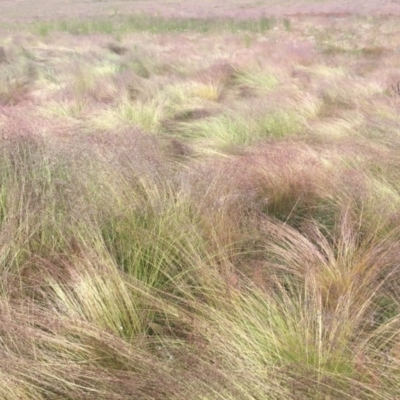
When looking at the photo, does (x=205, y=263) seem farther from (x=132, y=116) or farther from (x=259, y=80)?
(x=259, y=80)

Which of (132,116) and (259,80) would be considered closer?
(132,116)

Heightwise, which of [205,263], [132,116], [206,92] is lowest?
[205,263]

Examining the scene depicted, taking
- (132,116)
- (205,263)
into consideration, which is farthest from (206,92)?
(205,263)

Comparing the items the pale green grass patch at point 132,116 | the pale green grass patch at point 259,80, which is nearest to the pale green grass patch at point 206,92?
the pale green grass patch at point 259,80

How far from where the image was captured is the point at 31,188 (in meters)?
2.35

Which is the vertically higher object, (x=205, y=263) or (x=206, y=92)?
(x=206, y=92)

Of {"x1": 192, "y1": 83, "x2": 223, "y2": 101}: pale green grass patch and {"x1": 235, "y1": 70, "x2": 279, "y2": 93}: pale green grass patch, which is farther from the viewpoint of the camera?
{"x1": 235, "y1": 70, "x2": 279, "y2": 93}: pale green grass patch

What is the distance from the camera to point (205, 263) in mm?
1996

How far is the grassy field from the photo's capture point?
1.39 metres

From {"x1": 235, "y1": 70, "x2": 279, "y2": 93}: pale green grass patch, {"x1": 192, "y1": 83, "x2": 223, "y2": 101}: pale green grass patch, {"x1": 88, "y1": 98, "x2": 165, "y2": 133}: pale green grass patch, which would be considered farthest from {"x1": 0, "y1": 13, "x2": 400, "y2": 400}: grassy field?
{"x1": 235, "y1": 70, "x2": 279, "y2": 93}: pale green grass patch

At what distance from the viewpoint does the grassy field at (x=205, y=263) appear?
1388 mm

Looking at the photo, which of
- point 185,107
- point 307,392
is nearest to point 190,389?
point 307,392

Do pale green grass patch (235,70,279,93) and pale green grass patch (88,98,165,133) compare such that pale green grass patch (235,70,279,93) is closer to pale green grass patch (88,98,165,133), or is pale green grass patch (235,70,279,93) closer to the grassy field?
pale green grass patch (88,98,165,133)

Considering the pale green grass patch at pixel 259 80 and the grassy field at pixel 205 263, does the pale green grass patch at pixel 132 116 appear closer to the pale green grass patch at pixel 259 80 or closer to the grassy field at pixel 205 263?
the grassy field at pixel 205 263
